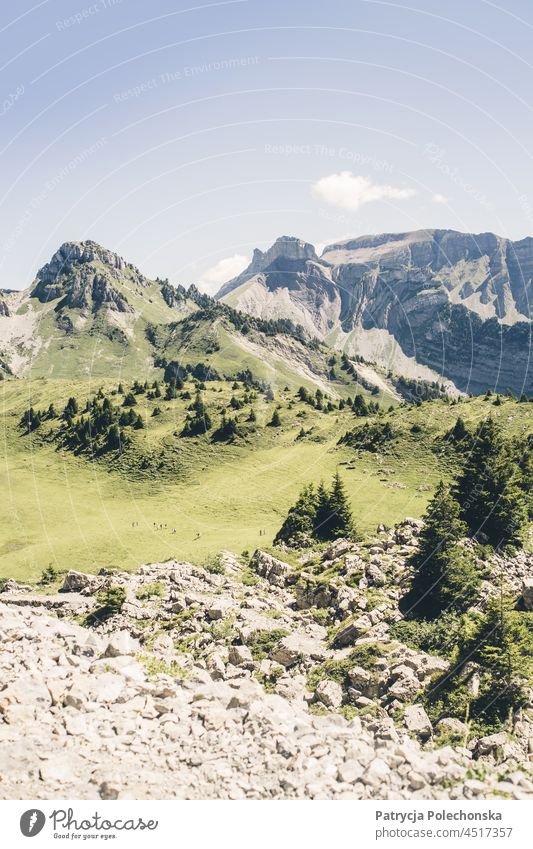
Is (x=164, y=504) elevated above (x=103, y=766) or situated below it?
below

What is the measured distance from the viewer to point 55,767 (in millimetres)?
16859

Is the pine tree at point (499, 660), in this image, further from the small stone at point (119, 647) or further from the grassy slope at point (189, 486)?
the grassy slope at point (189, 486)

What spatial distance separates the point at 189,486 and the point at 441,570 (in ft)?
221

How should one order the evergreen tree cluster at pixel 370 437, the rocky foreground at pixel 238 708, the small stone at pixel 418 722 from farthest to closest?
1. the evergreen tree cluster at pixel 370 437
2. the small stone at pixel 418 722
3. the rocky foreground at pixel 238 708

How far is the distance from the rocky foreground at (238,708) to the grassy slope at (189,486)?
22.4m

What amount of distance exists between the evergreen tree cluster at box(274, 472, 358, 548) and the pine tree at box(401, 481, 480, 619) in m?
16.3

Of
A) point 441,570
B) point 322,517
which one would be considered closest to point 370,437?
point 322,517

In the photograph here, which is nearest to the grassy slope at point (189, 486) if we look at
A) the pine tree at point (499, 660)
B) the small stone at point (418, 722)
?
the pine tree at point (499, 660)

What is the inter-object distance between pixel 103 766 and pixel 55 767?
152cm

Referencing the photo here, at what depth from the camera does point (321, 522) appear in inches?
2238

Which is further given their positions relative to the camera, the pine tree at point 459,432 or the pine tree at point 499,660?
the pine tree at point 459,432

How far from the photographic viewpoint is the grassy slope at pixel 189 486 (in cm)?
6581
